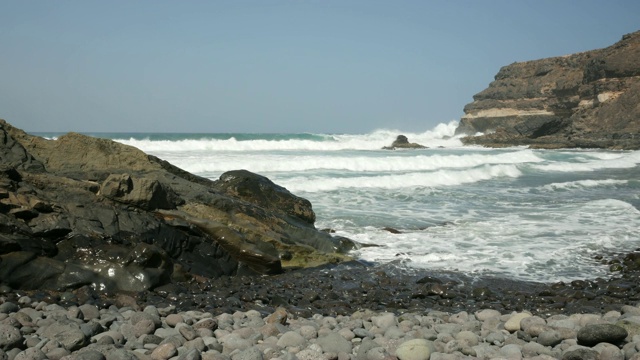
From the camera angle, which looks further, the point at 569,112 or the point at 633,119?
the point at 569,112

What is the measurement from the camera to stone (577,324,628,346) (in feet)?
13.8

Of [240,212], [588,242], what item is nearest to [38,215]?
[240,212]

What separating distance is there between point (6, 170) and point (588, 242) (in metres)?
9.10

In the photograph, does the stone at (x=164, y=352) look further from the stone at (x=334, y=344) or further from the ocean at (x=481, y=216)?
the ocean at (x=481, y=216)

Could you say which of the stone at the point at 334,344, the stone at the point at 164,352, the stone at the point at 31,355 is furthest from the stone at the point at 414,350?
the stone at the point at 31,355

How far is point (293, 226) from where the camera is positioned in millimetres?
9172

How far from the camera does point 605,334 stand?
4.20 meters

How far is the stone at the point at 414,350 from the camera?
409 cm

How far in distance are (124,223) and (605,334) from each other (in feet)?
17.8

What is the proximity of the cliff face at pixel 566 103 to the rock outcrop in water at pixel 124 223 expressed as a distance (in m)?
44.4

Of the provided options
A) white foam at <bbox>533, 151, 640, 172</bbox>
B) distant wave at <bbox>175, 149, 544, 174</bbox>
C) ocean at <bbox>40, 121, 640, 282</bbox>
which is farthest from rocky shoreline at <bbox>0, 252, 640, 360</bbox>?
white foam at <bbox>533, 151, 640, 172</bbox>

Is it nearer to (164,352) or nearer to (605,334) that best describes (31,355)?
(164,352)

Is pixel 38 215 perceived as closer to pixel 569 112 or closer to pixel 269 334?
pixel 269 334

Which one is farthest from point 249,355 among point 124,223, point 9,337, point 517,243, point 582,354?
point 517,243
